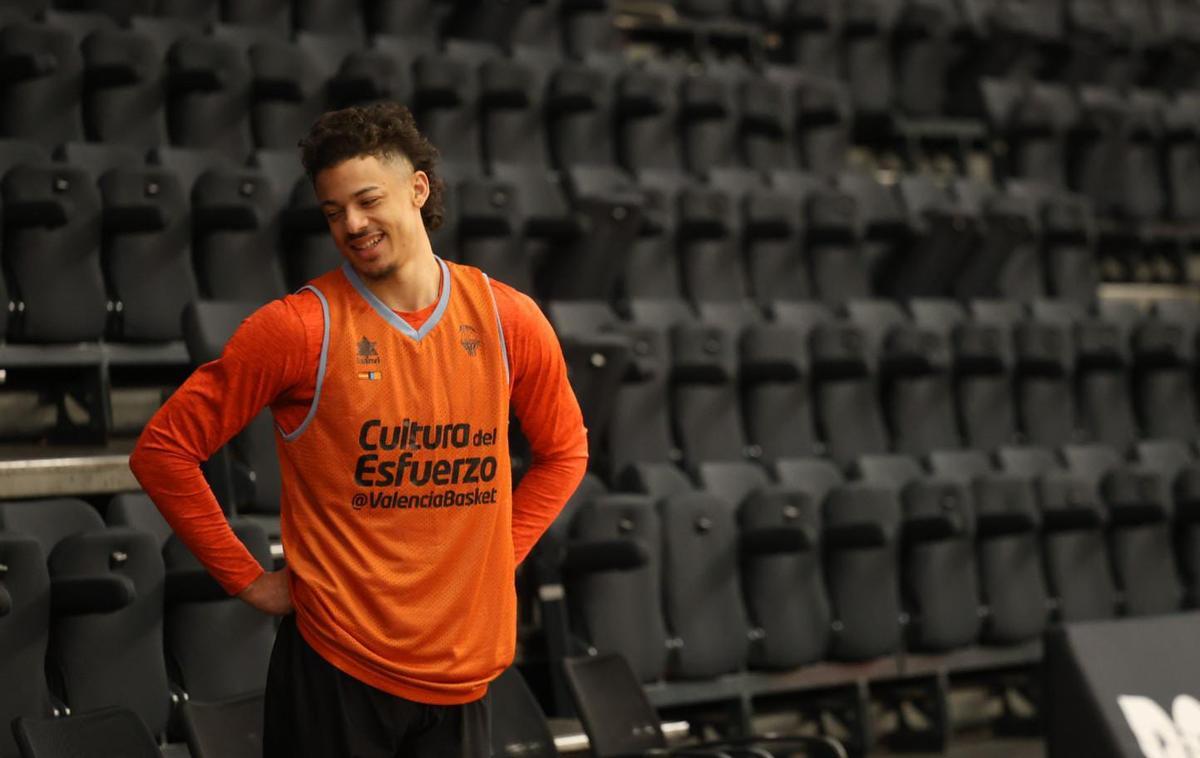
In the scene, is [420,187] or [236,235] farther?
[236,235]

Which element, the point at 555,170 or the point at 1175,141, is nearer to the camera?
the point at 555,170

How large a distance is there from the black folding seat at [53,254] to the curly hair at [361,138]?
3.09 ft

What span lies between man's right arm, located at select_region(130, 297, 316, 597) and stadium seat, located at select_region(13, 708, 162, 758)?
333 millimetres

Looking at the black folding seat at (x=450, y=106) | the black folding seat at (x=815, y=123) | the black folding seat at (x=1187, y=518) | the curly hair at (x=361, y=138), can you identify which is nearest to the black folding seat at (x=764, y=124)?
the black folding seat at (x=815, y=123)

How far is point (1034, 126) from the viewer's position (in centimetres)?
304

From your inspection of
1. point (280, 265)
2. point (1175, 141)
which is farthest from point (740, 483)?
point (1175, 141)

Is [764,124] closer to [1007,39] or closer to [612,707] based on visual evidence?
[1007,39]

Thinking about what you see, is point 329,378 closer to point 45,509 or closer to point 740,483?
point 45,509

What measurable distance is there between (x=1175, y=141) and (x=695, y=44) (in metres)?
1.00

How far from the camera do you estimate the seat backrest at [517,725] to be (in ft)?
4.58

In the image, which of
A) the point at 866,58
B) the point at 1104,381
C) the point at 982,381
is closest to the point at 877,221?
the point at 982,381

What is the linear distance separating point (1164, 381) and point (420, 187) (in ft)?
6.68

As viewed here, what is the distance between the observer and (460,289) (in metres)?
0.90

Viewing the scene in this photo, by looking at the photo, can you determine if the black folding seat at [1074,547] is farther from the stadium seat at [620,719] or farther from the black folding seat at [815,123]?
the black folding seat at [815,123]
